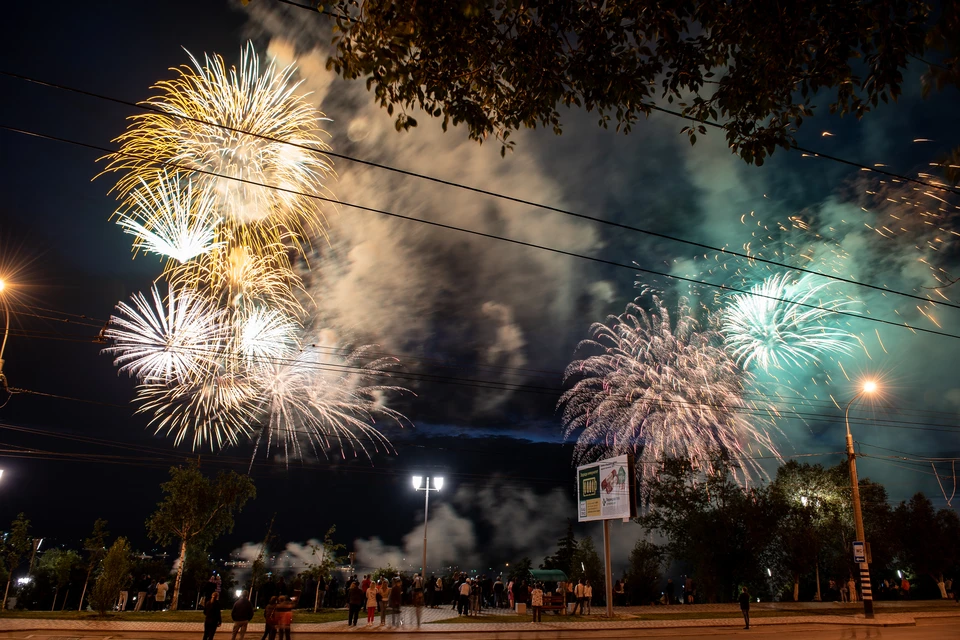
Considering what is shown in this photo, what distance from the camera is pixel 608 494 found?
1193 inches

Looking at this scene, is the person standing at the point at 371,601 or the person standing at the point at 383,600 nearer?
the person standing at the point at 371,601

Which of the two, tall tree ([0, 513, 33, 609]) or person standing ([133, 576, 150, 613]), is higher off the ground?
tall tree ([0, 513, 33, 609])

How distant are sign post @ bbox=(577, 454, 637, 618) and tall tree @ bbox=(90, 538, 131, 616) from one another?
65.6 ft

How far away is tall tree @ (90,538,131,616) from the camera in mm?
23484

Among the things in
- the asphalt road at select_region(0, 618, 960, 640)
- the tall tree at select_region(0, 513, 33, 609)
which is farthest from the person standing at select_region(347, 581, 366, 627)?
the tall tree at select_region(0, 513, 33, 609)

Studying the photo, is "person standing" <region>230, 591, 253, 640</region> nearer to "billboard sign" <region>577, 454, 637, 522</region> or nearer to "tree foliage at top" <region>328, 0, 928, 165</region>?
"tree foliage at top" <region>328, 0, 928, 165</region>

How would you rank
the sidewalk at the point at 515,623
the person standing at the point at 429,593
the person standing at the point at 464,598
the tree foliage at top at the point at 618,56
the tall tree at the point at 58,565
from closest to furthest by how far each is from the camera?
the tree foliage at top at the point at 618,56
the sidewalk at the point at 515,623
the person standing at the point at 464,598
the person standing at the point at 429,593
the tall tree at the point at 58,565

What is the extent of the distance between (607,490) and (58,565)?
3620 cm

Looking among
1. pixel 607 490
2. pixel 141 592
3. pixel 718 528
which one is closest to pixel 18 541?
pixel 141 592

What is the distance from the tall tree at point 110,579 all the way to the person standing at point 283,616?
38.6ft

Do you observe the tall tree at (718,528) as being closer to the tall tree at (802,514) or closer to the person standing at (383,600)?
the tall tree at (802,514)

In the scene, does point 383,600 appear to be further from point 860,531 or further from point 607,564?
point 860,531

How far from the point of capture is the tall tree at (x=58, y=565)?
36062mm

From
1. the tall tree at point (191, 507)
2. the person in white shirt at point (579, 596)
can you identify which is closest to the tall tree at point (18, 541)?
the tall tree at point (191, 507)
